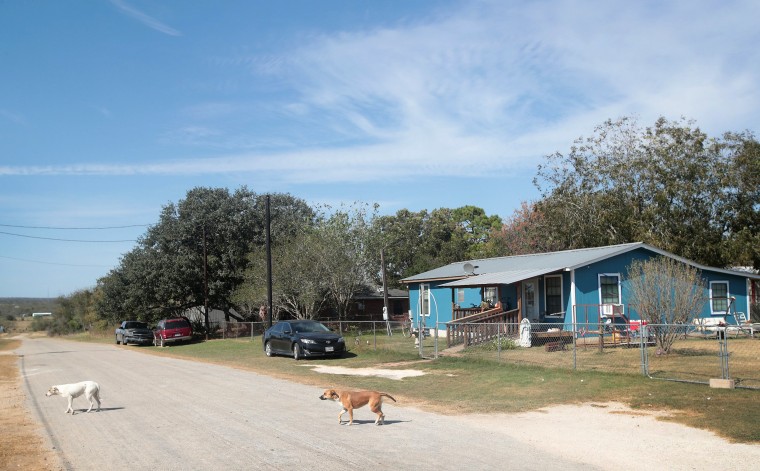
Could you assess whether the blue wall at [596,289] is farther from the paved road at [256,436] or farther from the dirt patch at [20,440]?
the dirt patch at [20,440]

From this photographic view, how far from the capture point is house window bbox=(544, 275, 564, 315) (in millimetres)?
25781

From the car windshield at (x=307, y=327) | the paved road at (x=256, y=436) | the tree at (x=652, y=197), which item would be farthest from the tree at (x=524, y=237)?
the paved road at (x=256, y=436)

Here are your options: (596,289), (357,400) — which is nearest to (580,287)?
(596,289)

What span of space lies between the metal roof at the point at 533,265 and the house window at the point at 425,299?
2.53 ft

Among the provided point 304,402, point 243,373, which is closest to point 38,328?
point 243,373

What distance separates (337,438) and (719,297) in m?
22.6

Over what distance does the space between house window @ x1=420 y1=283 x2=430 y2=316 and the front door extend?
855cm

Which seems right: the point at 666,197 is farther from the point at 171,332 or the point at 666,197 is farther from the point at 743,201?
the point at 171,332

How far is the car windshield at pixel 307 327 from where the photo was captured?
79.9 feet

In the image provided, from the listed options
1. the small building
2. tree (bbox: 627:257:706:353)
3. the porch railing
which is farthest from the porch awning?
the small building

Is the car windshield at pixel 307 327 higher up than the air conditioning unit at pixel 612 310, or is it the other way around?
the air conditioning unit at pixel 612 310

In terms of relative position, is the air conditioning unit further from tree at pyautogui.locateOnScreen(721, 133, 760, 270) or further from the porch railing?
tree at pyautogui.locateOnScreen(721, 133, 760, 270)

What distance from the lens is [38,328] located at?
325 feet

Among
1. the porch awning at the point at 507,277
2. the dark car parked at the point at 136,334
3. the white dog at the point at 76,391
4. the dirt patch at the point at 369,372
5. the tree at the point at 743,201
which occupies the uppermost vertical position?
the tree at the point at 743,201
